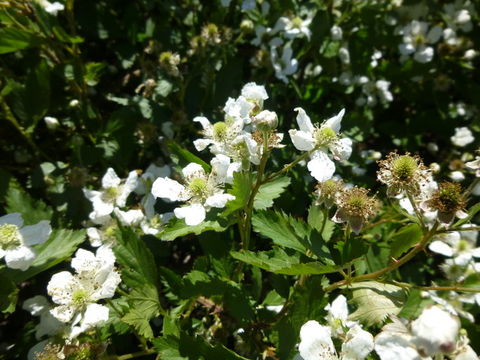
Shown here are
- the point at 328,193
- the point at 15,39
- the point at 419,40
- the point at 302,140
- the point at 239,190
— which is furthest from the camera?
the point at 419,40

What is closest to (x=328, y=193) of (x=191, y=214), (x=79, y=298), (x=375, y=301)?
(x=375, y=301)

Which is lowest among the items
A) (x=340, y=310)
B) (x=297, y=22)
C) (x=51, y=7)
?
(x=340, y=310)

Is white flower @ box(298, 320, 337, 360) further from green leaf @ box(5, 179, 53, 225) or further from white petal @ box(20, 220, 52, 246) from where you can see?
green leaf @ box(5, 179, 53, 225)

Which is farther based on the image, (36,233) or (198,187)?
(36,233)

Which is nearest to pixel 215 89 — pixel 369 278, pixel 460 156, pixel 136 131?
pixel 136 131

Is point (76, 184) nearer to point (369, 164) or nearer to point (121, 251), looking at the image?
point (121, 251)

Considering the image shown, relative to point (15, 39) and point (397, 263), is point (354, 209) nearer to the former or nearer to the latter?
point (397, 263)
